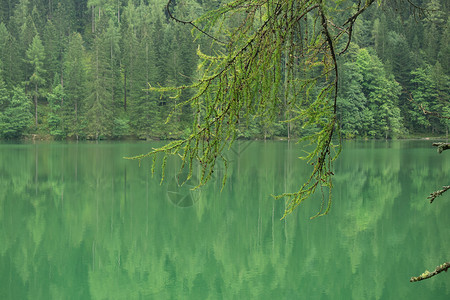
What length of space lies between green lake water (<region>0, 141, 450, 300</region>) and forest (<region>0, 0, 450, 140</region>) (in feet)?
103

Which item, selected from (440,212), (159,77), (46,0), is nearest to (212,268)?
(440,212)

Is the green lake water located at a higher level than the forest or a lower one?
lower

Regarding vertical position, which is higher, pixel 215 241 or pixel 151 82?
pixel 151 82

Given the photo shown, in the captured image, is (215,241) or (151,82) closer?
(215,241)

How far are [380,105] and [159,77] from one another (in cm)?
2499

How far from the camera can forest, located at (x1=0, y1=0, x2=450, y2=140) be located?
167 feet

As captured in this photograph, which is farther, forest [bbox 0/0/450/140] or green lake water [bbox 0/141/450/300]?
forest [bbox 0/0/450/140]

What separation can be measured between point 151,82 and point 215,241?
46.0 metres

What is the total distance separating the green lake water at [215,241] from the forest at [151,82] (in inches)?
1232

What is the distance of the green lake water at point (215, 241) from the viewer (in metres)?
7.96

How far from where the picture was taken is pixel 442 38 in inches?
2277

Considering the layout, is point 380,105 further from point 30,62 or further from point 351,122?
point 30,62

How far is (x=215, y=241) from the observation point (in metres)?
10.6

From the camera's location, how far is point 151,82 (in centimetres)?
5494
